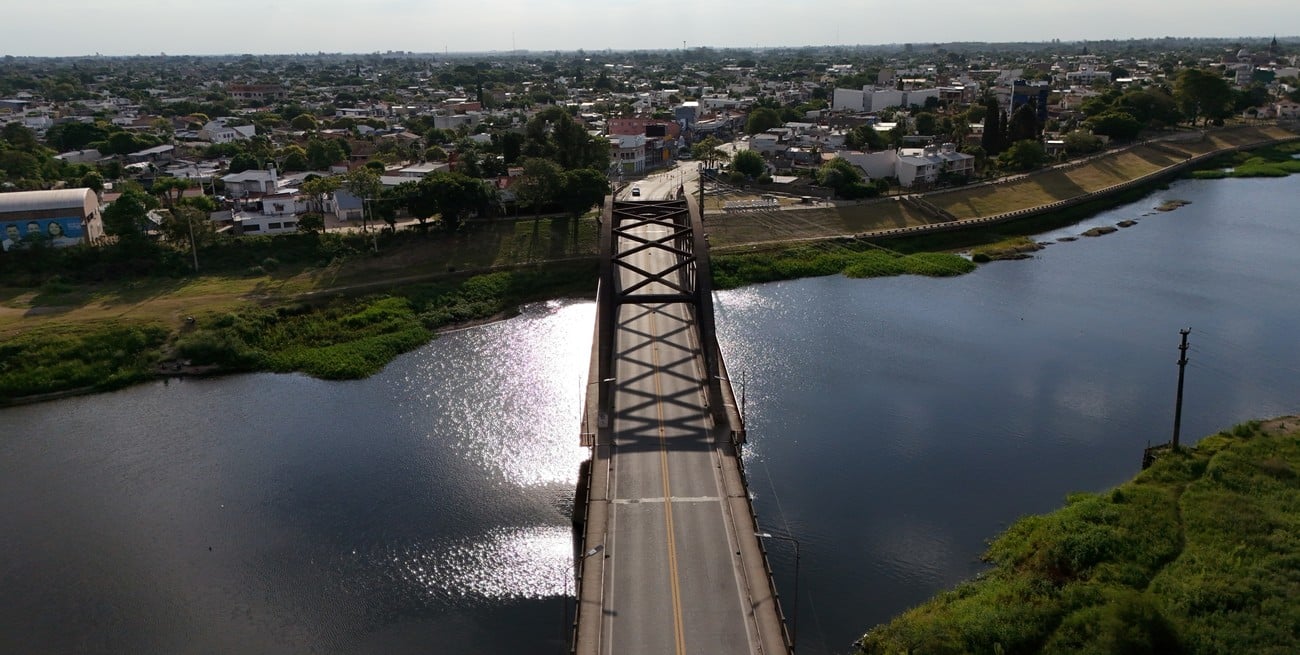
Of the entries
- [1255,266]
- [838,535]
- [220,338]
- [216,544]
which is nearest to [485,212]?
[220,338]

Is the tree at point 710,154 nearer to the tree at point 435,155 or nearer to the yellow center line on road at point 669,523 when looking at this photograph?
the tree at point 435,155

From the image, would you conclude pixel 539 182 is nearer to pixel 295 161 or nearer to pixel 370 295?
pixel 370 295

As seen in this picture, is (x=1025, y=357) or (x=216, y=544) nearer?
(x=216, y=544)

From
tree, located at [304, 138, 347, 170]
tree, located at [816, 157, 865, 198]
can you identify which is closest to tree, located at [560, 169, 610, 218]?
tree, located at [816, 157, 865, 198]

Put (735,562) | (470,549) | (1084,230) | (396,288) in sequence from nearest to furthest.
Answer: (735,562) → (470,549) → (396,288) → (1084,230)

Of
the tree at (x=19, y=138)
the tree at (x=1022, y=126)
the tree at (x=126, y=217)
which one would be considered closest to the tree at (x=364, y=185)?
the tree at (x=126, y=217)

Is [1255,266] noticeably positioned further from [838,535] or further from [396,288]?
[396,288]

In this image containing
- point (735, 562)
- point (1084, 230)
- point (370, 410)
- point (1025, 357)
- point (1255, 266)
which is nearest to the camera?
point (735, 562)
